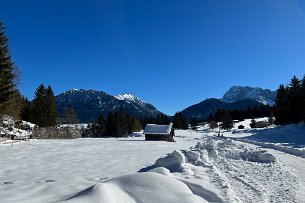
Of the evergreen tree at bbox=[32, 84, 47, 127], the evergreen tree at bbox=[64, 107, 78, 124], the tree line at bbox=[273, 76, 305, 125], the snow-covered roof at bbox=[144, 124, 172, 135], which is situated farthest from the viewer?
the evergreen tree at bbox=[64, 107, 78, 124]

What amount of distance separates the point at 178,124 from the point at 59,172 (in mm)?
147580

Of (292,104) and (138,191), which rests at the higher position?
(292,104)

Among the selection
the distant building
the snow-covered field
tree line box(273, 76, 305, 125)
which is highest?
tree line box(273, 76, 305, 125)

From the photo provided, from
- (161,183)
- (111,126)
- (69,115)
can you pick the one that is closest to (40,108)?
(69,115)

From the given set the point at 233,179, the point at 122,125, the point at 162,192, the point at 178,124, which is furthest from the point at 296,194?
the point at 178,124

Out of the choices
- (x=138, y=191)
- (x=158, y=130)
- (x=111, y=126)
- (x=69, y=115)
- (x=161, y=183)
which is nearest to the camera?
(x=138, y=191)

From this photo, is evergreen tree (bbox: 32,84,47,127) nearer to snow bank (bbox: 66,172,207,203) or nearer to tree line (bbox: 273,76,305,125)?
tree line (bbox: 273,76,305,125)

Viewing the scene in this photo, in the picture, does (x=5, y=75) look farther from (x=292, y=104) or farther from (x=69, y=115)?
(x=69, y=115)

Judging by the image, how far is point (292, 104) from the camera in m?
73.8

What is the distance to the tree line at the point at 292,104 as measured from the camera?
231 feet

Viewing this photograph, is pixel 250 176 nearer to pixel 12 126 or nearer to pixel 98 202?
pixel 98 202

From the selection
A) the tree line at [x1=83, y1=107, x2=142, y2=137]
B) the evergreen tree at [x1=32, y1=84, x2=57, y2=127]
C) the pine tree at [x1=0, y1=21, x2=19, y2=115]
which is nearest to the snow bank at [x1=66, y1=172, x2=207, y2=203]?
the pine tree at [x1=0, y1=21, x2=19, y2=115]

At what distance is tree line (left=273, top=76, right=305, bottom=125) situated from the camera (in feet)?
231

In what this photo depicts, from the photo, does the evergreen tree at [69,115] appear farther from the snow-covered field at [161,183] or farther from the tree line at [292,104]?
the snow-covered field at [161,183]
